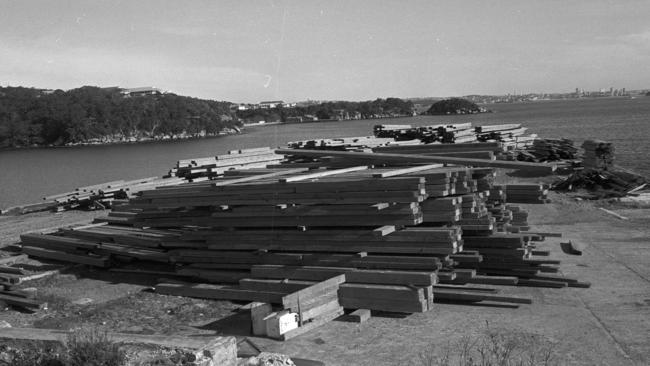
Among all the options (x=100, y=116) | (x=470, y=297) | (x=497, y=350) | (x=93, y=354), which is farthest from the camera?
(x=100, y=116)

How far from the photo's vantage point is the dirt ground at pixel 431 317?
21.2ft

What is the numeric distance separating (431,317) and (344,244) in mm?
1686

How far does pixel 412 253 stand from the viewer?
26.6ft

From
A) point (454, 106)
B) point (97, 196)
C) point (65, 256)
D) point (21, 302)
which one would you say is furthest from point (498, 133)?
point (454, 106)

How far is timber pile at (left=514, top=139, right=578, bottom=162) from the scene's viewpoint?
27875 millimetres

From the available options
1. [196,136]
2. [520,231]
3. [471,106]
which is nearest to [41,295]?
[520,231]

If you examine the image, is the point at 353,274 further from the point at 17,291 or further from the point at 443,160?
the point at 17,291

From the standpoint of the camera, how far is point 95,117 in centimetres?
11119

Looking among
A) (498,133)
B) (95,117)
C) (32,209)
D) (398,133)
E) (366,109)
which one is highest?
(95,117)

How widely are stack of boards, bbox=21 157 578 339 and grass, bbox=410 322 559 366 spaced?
1.02 meters

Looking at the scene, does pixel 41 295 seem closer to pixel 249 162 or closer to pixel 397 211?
pixel 397 211

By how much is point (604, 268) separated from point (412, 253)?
152 inches

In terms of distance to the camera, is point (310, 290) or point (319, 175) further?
point (319, 175)

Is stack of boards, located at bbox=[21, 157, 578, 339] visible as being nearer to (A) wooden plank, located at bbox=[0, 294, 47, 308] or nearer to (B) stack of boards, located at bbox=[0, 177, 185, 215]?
(A) wooden plank, located at bbox=[0, 294, 47, 308]
